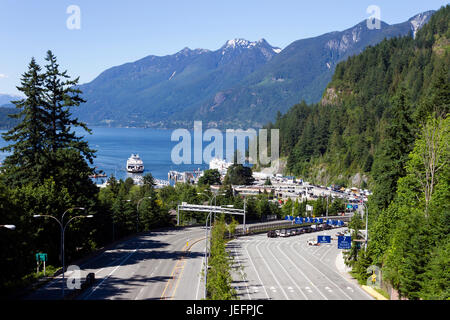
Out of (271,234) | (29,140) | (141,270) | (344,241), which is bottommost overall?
(271,234)

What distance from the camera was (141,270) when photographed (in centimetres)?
4481

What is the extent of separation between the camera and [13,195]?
43.0 metres

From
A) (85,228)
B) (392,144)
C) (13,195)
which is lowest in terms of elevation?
(85,228)

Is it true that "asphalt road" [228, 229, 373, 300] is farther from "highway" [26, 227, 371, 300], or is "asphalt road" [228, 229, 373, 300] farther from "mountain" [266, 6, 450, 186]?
"mountain" [266, 6, 450, 186]

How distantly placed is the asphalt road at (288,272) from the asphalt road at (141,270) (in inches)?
198

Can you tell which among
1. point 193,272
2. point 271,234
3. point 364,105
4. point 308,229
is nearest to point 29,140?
point 193,272

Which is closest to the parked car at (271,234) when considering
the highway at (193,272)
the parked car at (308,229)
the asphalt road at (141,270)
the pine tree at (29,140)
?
the parked car at (308,229)

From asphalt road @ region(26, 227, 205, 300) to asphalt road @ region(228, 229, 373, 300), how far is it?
16.5ft

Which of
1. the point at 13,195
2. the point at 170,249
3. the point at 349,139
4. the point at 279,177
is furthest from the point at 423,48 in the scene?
the point at 13,195

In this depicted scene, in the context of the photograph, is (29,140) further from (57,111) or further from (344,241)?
(344,241)

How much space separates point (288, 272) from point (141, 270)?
15.7 meters

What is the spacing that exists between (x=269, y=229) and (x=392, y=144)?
117 ft

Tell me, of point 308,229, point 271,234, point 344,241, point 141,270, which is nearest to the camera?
point 141,270
